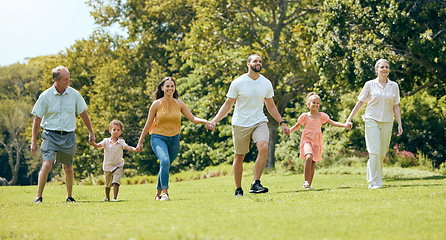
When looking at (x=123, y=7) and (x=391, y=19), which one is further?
(x=123, y=7)

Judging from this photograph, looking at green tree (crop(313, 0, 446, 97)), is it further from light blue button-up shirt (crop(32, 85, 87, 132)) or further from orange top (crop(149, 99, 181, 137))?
light blue button-up shirt (crop(32, 85, 87, 132))

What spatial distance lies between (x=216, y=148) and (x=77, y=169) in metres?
9.78

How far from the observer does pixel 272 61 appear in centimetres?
2359

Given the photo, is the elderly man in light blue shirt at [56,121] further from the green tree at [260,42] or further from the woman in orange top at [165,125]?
the green tree at [260,42]

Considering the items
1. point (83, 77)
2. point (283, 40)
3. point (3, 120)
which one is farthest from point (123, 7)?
point (3, 120)

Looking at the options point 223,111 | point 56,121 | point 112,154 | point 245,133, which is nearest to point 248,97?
point 223,111

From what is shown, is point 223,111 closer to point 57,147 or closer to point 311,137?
point 311,137

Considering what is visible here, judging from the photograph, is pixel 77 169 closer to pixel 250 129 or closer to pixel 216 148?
pixel 216 148

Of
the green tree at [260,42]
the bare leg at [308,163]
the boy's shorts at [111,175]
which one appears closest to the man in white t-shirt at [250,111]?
the bare leg at [308,163]

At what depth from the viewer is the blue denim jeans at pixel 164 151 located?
9.69 m

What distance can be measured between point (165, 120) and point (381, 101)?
4.44 meters

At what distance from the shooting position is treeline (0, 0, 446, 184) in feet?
54.8

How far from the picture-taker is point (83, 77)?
43.9 meters

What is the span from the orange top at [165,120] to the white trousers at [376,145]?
3966mm
